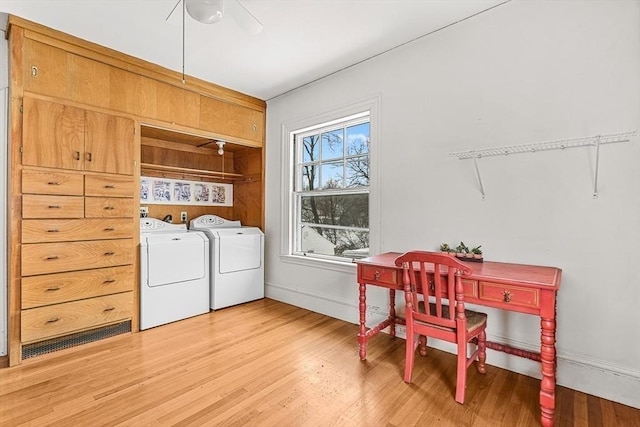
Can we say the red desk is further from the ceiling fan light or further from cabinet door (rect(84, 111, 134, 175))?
cabinet door (rect(84, 111, 134, 175))

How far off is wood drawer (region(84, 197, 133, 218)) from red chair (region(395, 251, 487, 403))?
2.49 metres

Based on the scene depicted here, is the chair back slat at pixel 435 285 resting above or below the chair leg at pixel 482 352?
above

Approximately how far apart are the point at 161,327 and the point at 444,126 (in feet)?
10.5

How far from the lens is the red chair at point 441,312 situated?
1.81 meters

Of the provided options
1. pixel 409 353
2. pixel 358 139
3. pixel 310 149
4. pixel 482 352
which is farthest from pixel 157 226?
pixel 482 352

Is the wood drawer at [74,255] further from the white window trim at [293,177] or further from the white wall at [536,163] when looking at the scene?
the white wall at [536,163]

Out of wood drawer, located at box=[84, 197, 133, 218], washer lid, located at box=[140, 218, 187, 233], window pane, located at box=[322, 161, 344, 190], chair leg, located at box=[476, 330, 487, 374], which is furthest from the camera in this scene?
window pane, located at box=[322, 161, 344, 190]

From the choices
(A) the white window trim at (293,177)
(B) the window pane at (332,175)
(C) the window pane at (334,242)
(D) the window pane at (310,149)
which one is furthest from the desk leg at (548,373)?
(D) the window pane at (310,149)

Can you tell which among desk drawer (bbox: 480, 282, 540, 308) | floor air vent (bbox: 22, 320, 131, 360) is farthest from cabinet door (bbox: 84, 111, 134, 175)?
desk drawer (bbox: 480, 282, 540, 308)

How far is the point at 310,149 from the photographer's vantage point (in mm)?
3768

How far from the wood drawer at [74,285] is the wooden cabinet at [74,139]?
35.0 inches

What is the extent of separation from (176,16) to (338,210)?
2.22m

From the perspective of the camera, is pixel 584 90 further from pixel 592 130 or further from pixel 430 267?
pixel 430 267

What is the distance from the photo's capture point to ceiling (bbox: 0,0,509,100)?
218 centimetres
